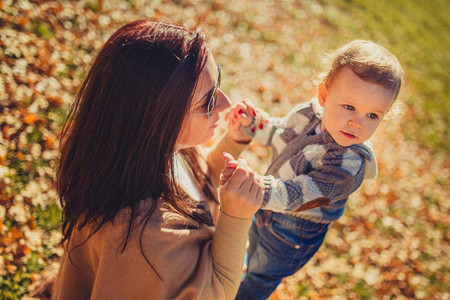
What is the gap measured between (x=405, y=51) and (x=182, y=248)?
369 inches

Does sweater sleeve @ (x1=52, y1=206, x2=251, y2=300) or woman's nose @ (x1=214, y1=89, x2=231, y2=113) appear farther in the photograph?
woman's nose @ (x1=214, y1=89, x2=231, y2=113)

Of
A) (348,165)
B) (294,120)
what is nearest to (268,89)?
(294,120)

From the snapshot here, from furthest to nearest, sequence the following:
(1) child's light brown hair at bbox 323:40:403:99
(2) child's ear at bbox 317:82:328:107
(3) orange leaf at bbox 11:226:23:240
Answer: (3) orange leaf at bbox 11:226:23:240
(2) child's ear at bbox 317:82:328:107
(1) child's light brown hair at bbox 323:40:403:99

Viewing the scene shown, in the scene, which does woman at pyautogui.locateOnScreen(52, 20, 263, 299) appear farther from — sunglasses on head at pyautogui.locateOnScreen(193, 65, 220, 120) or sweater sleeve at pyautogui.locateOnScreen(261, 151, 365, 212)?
sweater sleeve at pyautogui.locateOnScreen(261, 151, 365, 212)

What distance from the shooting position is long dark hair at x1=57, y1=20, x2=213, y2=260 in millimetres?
1534

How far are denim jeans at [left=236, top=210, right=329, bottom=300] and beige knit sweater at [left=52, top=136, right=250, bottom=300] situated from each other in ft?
1.94

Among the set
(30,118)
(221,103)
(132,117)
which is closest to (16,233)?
(30,118)

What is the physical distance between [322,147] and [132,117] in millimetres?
1063

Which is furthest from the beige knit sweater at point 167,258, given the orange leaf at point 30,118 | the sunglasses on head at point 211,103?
the orange leaf at point 30,118

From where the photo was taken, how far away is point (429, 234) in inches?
189

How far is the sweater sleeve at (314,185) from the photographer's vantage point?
1923 millimetres

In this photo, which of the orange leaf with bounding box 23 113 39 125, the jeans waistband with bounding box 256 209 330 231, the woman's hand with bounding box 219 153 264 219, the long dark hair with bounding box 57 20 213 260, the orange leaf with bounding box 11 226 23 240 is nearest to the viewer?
the long dark hair with bounding box 57 20 213 260

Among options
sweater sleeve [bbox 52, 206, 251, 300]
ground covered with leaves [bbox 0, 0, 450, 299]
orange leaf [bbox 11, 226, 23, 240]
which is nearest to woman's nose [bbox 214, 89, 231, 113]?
sweater sleeve [bbox 52, 206, 251, 300]

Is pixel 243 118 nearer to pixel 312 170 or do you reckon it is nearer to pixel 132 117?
pixel 312 170
